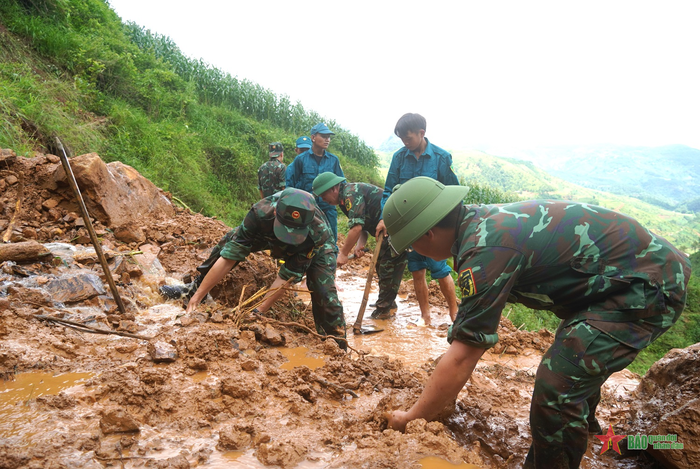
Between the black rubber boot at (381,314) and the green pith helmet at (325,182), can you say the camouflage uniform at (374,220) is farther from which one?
the green pith helmet at (325,182)

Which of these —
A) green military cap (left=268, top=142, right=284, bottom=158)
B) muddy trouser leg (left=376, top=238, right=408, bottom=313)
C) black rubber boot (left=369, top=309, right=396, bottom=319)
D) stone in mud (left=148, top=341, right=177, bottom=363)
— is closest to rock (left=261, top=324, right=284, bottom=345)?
stone in mud (left=148, top=341, right=177, bottom=363)

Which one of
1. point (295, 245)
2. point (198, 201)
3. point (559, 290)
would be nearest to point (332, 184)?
point (295, 245)

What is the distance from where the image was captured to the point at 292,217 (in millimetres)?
3119

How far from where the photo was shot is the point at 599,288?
5.02 ft

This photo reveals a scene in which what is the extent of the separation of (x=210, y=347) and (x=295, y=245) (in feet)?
3.55

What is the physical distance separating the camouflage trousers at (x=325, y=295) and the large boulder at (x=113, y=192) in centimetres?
227

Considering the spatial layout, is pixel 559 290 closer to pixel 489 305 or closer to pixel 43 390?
pixel 489 305

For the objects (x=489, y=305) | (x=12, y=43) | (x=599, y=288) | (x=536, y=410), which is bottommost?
(x=536, y=410)

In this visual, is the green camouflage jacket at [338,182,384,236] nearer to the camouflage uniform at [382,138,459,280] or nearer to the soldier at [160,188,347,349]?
the camouflage uniform at [382,138,459,280]

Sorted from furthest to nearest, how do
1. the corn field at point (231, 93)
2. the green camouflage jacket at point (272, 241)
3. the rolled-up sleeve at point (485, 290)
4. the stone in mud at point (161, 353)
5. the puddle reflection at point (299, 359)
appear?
the corn field at point (231, 93)
the green camouflage jacket at point (272, 241)
the puddle reflection at point (299, 359)
the stone in mud at point (161, 353)
the rolled-up sleeve at point (485, 290)

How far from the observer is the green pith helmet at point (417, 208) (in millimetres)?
1637

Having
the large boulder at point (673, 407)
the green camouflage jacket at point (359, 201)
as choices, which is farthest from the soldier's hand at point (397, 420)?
the green camouflage jacket at point (359, 201)

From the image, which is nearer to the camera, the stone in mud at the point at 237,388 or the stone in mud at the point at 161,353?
the stone in mud at the point at 237,388

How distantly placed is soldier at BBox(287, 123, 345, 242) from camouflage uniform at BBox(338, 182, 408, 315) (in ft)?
2.68
